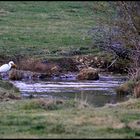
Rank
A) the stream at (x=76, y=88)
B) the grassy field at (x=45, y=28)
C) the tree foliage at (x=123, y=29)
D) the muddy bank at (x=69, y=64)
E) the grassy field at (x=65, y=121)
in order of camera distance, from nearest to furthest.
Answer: the grassy field at (x=65, y=121) → the stream at (x=76, y=88) → the tree foliage at (x=123, y=29) → the muddy bank at (x=69, y=64) → the grassy field at (x=45, y=28)

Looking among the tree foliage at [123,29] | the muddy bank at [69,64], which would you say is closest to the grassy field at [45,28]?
the muddy bank at [69,64]

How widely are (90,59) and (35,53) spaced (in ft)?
7.47

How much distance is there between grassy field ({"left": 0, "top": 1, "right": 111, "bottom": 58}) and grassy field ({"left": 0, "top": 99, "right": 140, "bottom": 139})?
9.02m

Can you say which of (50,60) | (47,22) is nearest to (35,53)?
(50,60)

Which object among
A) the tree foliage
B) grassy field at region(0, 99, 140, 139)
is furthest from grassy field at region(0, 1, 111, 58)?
grassy field at region(0, 99, 140, 139)

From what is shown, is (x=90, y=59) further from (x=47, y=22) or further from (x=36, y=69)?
(x=47, y=22)

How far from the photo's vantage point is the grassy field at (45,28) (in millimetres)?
26828

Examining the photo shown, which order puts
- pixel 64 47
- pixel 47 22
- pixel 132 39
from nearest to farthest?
1. pixel 132 39
2. pixel 64 47
3. pixel 47 22

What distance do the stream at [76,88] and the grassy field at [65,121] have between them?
2.41m

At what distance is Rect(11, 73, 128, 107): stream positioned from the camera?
1882 cm

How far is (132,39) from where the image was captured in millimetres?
21141

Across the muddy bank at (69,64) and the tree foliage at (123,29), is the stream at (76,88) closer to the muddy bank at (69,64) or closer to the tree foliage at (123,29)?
the muddy bank at (69,64)

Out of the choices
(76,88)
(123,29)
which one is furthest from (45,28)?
(76,88)

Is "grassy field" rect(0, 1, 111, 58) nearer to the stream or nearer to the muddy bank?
the muddy bank
